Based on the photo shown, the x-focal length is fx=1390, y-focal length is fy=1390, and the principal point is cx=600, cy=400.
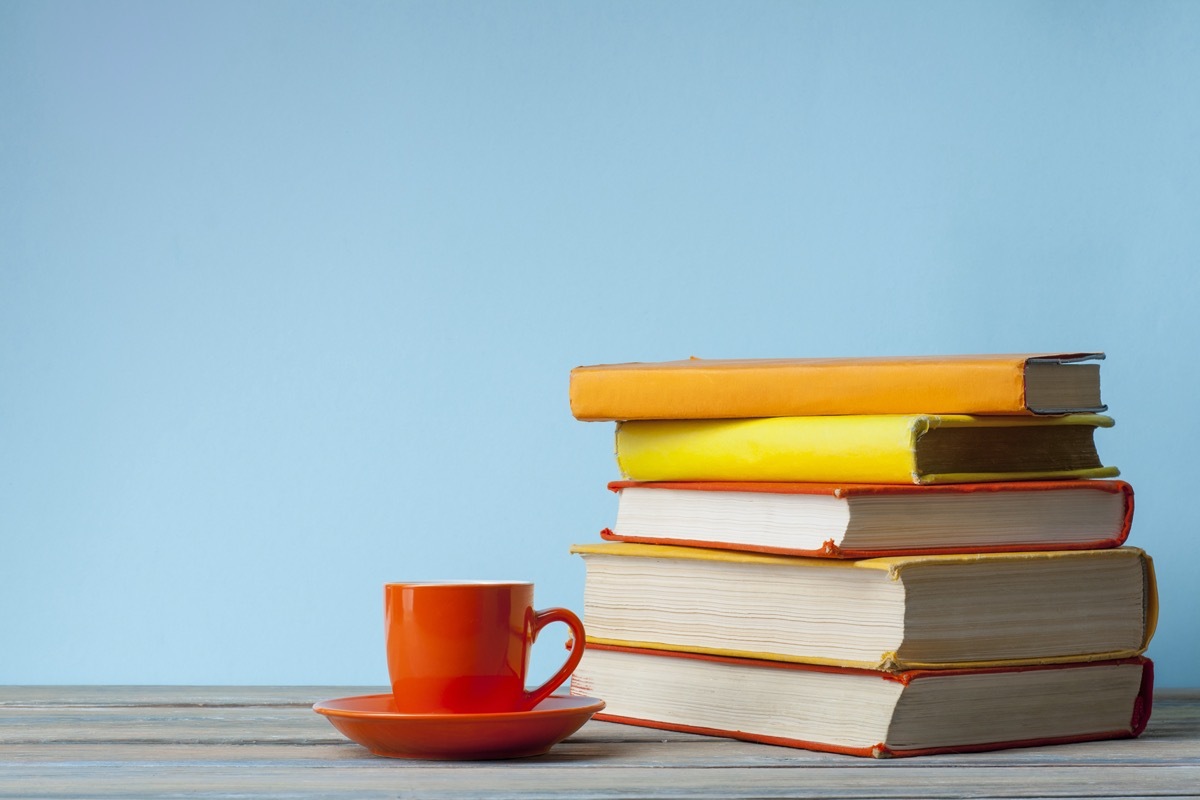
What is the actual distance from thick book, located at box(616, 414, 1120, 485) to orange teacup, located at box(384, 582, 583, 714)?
19 cm

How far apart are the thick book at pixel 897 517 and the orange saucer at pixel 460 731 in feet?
0.54

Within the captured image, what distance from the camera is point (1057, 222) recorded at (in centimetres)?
146

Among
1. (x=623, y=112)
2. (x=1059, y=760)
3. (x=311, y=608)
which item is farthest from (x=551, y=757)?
(x=623, y=112)

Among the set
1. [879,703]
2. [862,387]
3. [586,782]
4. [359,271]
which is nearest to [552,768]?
[586,782]

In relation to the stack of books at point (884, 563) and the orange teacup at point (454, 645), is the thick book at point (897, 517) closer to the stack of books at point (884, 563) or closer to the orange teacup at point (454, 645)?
the stack of books at point (884, 563)

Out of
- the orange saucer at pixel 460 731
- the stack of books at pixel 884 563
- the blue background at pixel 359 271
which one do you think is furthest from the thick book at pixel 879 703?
the blue background at pixel 359 271

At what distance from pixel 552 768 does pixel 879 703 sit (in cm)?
21

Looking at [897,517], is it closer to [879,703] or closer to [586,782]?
[879,703]

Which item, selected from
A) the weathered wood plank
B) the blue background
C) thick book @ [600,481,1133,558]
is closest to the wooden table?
the weathered wood plank

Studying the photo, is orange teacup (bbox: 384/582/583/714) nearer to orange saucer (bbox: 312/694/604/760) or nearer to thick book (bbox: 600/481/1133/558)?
orange saucer (bbox: 312/694/604/760)

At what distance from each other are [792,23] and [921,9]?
0.45 feet

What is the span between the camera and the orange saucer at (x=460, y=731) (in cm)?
84

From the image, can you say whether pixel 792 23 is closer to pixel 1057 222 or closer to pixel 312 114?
pixel 1057 222

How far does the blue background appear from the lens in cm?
149
